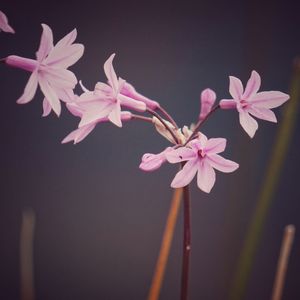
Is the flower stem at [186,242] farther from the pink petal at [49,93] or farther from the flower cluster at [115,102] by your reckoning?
the pink petal at [49,93]

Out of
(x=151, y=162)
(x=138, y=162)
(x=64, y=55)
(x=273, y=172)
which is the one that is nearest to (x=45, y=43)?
(x=64, y=55)

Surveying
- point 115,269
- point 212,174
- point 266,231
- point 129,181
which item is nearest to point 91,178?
point 129,181

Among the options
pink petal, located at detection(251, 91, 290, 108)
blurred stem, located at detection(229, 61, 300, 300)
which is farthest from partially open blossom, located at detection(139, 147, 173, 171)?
blurred stem, located at detection(229, 61, 300, 300)

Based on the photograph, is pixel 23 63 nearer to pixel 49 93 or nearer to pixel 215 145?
pixel 49 93

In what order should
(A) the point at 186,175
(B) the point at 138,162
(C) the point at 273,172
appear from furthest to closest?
(B) the point at 138,162
(C) the point at 273,172
(A) the point at 186,175

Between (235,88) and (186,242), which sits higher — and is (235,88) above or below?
above

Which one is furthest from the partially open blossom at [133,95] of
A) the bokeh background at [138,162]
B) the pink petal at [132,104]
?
the bokeh background at [138,162]
